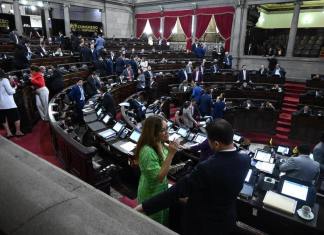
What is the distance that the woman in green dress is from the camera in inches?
78.3

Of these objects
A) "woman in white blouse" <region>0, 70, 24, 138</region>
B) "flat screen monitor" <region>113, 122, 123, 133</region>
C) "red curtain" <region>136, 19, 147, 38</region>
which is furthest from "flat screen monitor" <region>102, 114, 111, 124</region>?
"red curtain" <region>136, 19, 147, 38</region>

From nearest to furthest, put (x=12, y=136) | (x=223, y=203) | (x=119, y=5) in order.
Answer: (x=223, y=203) < (x=12, y=136) < (x=119, y=5)

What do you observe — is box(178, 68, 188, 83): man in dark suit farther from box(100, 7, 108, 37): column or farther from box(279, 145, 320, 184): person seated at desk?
box(100, 7, 108, 37): column

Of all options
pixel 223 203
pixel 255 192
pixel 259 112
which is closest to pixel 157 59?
pixel 259 112

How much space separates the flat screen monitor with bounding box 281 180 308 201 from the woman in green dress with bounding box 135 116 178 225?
1734 millimetres

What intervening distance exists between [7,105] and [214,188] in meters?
5.09

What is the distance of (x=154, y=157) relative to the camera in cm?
201

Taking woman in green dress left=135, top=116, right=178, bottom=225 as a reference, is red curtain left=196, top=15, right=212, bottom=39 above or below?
above

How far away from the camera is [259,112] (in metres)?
9.61

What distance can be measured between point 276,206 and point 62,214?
2.51 metres

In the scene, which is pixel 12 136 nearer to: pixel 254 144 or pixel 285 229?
pixel 285 229

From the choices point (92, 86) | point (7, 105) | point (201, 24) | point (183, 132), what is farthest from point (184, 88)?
point (201, 24)

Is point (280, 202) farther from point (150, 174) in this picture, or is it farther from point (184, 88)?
point (184, 88)

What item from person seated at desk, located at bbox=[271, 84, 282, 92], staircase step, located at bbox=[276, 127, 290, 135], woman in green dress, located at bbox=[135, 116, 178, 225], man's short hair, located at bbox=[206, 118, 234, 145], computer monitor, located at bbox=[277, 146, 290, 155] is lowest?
staircase step, located at bbox=[276, 127, 290, 135]
